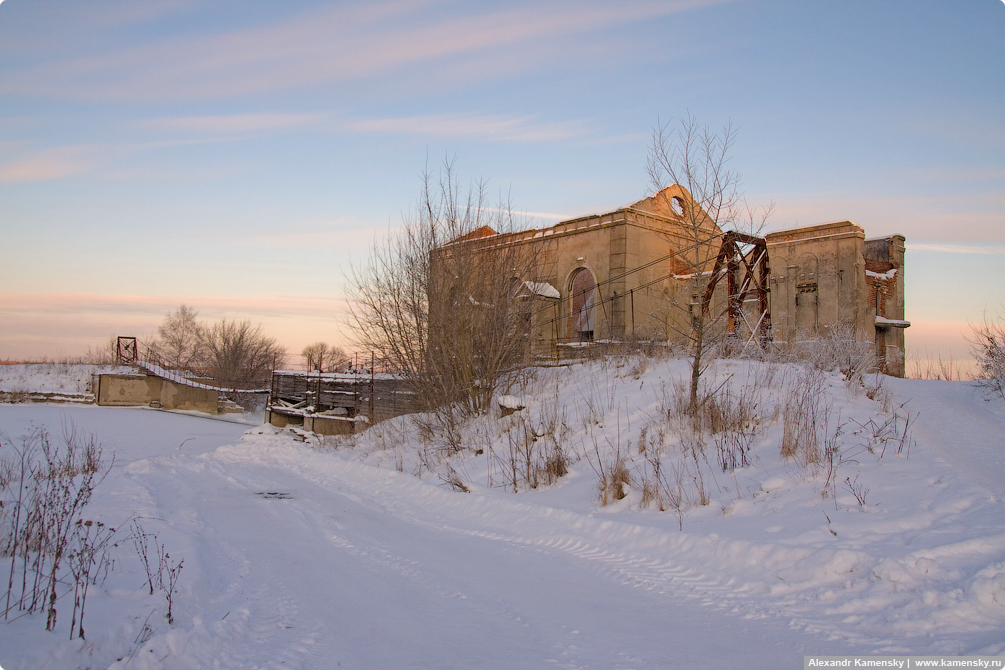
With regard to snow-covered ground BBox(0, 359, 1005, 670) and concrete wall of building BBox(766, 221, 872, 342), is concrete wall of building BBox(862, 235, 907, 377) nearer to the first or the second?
concrete wall of building BBox(766, 221, 872, 342)

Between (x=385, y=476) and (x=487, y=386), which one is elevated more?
(x=487, y=386)

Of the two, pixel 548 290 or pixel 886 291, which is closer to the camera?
pixel 886 291

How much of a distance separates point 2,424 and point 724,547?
2402cm

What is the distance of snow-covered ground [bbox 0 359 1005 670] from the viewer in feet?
14.4

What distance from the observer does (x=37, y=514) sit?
5.73 meters

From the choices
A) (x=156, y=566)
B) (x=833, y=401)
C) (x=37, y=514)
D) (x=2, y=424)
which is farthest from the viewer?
(x=2, y=424)

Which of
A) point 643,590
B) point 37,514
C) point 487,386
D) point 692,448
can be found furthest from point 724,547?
point 487,386

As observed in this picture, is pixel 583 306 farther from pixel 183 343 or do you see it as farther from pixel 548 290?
pixel 183 343

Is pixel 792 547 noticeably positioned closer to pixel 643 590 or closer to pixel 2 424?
pixel 643 590

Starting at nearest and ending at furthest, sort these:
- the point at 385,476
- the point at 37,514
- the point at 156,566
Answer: the point at 37,514 → the point at 156,566 → the point at 385,476

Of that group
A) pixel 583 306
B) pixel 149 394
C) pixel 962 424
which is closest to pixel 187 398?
pixel 149 394

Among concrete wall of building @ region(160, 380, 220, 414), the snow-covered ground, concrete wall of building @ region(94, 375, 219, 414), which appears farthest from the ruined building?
concrete wall of building @ region(94, 375, 219, 414)

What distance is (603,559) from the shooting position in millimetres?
6801

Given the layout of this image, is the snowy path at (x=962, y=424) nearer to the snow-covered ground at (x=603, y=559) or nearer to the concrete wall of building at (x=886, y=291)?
the snow-covered ground at (x=603, y=559)
